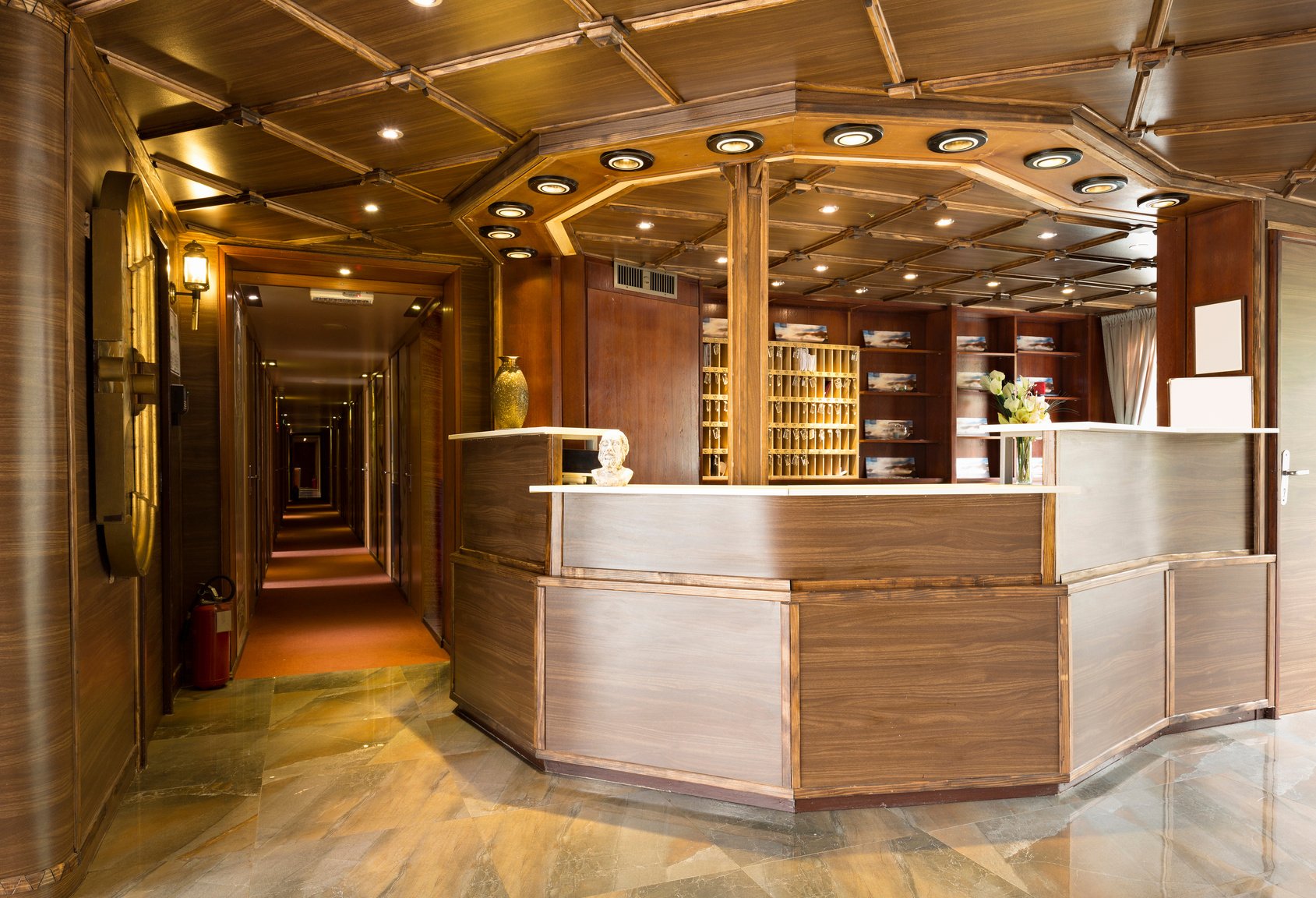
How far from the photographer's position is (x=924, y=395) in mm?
8352

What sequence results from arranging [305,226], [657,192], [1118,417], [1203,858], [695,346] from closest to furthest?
[1203,858], [657,192], [305,226], [695,346], [1118,417]

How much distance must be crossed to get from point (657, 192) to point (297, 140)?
5.94ft

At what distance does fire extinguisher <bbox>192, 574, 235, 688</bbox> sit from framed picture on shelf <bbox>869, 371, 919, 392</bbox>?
5.97 meters

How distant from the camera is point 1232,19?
2750mm

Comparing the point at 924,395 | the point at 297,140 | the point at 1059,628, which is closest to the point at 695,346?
the point at 924,395

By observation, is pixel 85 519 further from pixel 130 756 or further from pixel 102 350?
pixel 130 756

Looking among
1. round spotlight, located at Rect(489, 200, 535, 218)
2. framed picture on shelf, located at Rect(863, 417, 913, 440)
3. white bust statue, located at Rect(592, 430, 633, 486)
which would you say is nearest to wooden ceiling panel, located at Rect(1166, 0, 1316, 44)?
white bust statue, located at Rect(592, 430, 633, 486)

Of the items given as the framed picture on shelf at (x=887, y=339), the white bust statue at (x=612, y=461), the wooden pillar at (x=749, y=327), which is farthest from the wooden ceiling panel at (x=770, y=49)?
the framed picture on shelf at (x=887, y=339)

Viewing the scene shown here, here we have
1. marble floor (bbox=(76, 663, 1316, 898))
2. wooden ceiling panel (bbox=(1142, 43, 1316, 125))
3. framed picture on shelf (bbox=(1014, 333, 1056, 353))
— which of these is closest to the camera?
marble floor (bbox=(76, 663, 1316, 898))

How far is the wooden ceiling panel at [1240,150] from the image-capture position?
3.71m

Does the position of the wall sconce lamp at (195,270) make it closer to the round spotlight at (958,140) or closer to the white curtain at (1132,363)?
the round spotlight at (958,140)

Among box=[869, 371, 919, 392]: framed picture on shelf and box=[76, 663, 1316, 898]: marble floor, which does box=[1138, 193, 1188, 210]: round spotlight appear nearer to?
box=[76, 663, 1316, 898]: marble floor

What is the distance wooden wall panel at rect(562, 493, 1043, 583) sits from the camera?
3.09 m

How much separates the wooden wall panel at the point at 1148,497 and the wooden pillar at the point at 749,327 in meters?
1.24
